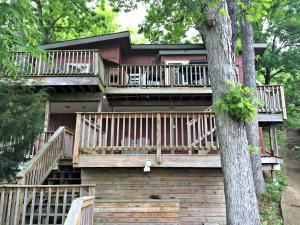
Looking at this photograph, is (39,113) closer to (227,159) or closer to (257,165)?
(227,159)

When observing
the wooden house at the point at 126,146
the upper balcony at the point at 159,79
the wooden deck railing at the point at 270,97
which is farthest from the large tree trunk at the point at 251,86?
the upper balcony at the point at 159,79

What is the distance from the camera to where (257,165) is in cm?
866

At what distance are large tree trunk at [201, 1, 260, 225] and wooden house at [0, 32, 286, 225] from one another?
1542 mm

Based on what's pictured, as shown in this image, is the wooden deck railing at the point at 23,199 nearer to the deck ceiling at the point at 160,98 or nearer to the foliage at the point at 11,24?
the foliage at the point at 11,24

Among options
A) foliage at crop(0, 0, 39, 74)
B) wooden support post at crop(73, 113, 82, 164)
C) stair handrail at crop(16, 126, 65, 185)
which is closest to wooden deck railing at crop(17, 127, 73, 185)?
stair handrail at crop(16, 126, 65, 185)

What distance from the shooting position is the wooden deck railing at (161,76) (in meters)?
11.4

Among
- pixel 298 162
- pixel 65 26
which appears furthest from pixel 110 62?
pixel 65 26

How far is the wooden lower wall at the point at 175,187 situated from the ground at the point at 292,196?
199 centimetres

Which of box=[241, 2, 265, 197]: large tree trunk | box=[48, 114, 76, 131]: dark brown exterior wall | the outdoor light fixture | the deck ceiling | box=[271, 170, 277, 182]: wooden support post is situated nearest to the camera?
the outdoor light fixture

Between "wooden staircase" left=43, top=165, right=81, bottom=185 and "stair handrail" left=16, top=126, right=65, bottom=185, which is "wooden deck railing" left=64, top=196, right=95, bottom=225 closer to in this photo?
"stair handrail" left=16, top=126, right=65, bottom=185

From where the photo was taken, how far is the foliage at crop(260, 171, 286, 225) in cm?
740

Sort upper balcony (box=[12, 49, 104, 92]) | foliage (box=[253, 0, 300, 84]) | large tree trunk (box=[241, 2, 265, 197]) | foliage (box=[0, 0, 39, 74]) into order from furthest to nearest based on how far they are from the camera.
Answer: foliage (box=[253, 0, 300, 84]) → upper balcony (box=[12, 49, 104, 92]) → large tree trunk (box=[241, 2, 265, 197]) → foliage (box=[0, 0, 39, 74])

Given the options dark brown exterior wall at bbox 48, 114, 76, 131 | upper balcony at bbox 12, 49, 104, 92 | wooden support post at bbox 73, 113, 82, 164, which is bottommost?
wooden support post at bbox 73, 113, 82, 164

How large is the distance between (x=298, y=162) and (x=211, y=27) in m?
10.2
